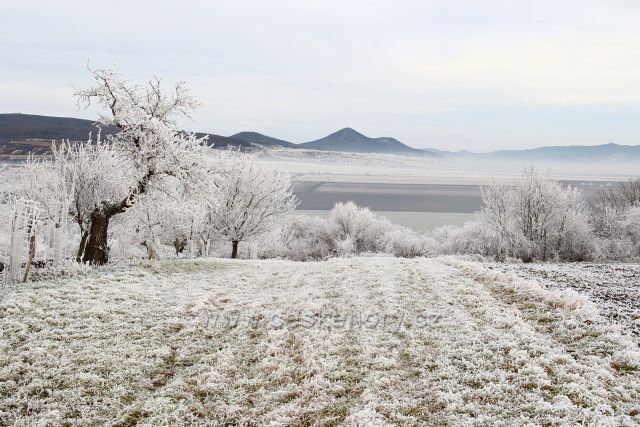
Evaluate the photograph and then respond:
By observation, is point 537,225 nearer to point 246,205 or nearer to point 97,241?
point 246,205

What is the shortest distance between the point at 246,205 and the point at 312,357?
3972 cm

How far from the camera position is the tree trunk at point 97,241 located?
2619 centimetres

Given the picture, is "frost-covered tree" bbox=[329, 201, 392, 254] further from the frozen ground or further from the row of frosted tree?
the frozen ground

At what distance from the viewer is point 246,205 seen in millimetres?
50594

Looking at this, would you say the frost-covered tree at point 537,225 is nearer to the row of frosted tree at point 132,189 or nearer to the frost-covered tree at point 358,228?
the frost-covered tree at point 358,228

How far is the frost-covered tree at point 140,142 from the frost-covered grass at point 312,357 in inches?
340

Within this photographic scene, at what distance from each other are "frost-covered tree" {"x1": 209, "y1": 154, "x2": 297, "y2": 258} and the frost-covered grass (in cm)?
3002

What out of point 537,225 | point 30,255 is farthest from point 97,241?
point 537,225

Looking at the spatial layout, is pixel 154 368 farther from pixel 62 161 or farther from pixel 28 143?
pixel 28 143

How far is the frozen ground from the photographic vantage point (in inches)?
592

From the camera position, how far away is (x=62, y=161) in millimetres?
46438

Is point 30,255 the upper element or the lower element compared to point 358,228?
upper

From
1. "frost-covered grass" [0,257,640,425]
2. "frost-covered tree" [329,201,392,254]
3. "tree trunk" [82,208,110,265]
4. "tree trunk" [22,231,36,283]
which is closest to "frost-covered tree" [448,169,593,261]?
"frost-covered tree" [329,201,392,254]

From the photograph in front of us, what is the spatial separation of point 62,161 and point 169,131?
26467mm
